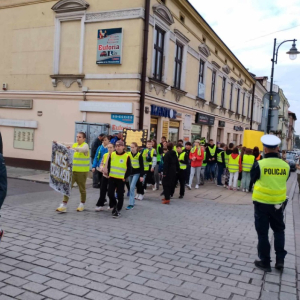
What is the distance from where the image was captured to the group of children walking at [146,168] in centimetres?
713

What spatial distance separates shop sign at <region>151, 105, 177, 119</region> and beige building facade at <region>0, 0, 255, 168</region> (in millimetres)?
37

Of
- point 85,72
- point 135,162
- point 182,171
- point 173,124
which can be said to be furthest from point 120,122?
point 135,162

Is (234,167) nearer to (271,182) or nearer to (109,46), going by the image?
(109,46)

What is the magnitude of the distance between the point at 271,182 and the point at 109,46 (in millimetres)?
9764

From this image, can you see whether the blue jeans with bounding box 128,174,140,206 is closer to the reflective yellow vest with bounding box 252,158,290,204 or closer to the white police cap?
the reflective yellow vest with bounding box 252,158,290,204

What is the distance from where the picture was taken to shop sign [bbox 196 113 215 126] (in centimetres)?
1834

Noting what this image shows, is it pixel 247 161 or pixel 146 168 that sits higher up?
pixel 247 161

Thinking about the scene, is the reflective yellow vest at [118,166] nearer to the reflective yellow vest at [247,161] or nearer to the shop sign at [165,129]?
the reflective yellow vest at [247,161]

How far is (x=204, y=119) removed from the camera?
761 inches

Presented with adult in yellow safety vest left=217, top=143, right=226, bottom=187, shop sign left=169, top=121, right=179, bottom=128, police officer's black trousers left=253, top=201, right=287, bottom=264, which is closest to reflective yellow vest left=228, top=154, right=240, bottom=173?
adult in yellow safety vest left=217, top=143, right=226, bottom=187

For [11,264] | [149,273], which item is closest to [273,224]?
[149,273]

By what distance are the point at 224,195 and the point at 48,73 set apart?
29.6 ft

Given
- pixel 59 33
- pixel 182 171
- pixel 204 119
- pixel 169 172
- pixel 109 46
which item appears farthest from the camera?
pixel 204 119

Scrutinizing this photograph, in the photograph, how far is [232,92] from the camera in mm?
26375
